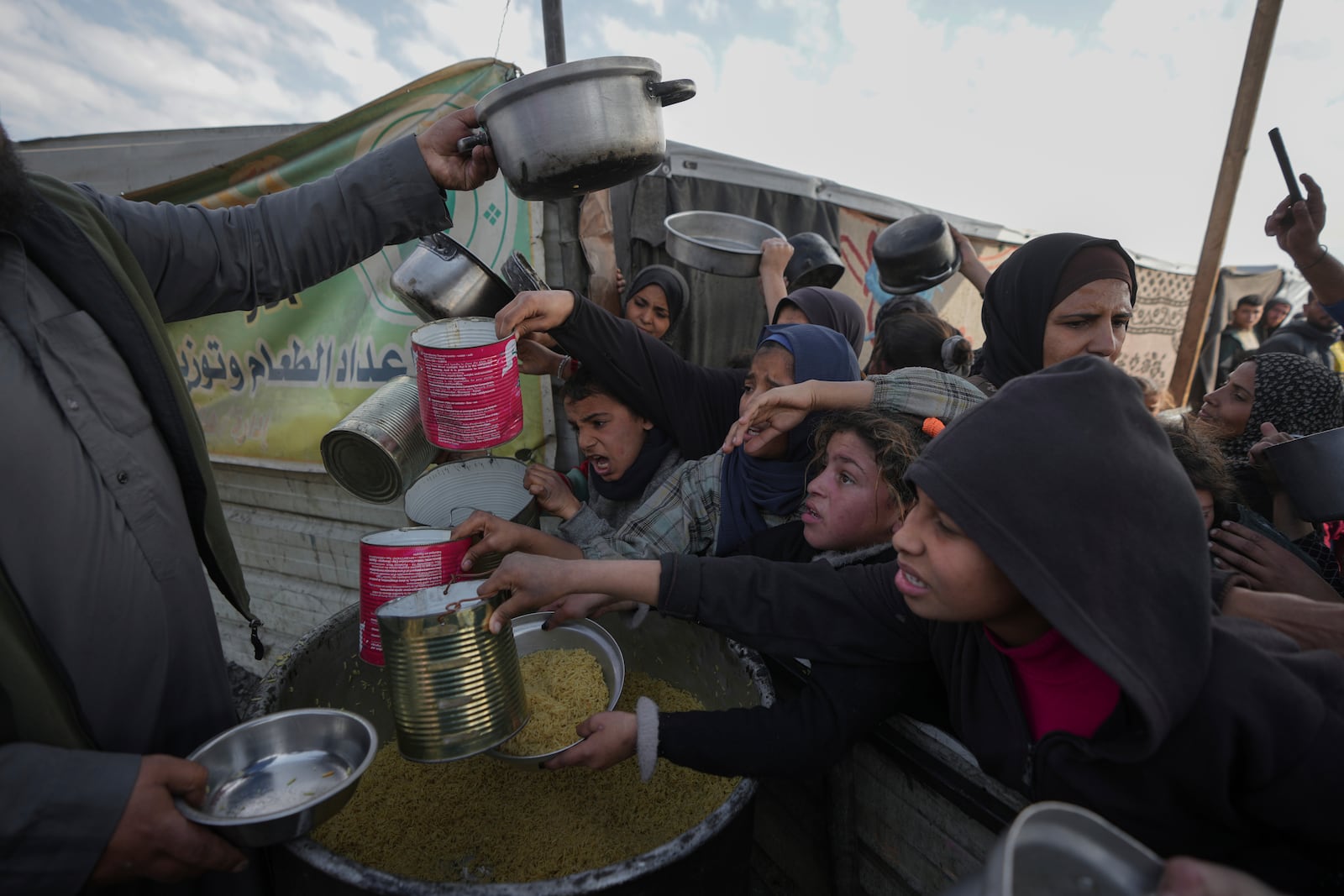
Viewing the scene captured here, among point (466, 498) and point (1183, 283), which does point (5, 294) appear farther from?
point (1183, 283)

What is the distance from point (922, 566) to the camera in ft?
3.58

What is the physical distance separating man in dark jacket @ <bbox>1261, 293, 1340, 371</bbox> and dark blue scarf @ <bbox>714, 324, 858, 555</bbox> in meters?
4.67

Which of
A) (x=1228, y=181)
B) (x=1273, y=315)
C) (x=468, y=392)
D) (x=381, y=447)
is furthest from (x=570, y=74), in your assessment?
(x=1273, y=315)

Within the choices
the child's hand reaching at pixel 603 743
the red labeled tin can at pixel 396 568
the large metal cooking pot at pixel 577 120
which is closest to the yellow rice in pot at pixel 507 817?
the child's hand reaching at pixel 603 743

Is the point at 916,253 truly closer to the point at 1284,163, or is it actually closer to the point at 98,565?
the point at 1284,163

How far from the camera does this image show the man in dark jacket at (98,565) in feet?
3.42

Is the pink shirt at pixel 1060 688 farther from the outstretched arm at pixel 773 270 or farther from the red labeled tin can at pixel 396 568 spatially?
the outstretched arm at pixel 773 270

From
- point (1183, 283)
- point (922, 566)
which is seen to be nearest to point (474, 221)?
point (922, 566)

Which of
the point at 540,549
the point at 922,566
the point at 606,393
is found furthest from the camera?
the point at 606,393

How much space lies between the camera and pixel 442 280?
2.39 metres

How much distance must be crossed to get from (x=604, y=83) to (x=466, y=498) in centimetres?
155

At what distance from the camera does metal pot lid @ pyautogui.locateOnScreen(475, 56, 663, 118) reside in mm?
1727

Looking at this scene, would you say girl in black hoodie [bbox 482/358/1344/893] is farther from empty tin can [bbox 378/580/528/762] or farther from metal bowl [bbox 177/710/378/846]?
metal bowl [bbox 177/710/378/846]

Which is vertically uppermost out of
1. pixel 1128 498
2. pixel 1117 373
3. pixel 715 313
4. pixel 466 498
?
pixel 1117 373
